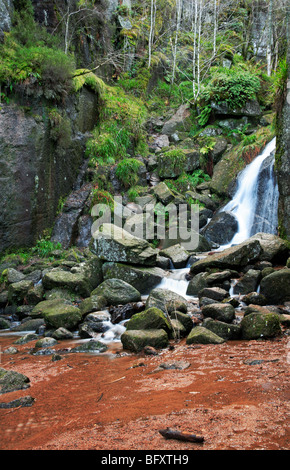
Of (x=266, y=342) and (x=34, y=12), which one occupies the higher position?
(x=34, y=12)

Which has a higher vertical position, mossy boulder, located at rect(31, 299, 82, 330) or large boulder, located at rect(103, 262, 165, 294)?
large boulder, located at rect(103, 262, 165, 294)

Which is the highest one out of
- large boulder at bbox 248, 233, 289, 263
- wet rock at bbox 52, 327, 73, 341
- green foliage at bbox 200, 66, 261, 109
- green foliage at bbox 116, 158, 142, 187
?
green foliage at bbox 200, 66, 261, 109

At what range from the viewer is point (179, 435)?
188cm

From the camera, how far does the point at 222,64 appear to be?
18.0 m

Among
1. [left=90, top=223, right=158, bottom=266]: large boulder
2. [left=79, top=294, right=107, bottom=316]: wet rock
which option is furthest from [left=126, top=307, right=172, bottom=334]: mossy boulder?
[left=90, top=223, right=158, bottom=266]: large boulder

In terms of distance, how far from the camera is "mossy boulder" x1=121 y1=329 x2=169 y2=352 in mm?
4465

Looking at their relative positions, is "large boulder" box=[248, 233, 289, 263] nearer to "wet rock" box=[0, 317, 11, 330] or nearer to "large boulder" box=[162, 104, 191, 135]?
"wet rock" box=[0, 317, 11, 330]

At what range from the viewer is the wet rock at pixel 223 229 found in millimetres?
10633

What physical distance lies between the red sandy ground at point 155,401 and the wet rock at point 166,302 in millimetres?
1212

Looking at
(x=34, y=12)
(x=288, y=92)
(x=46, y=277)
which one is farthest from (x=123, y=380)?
(x=34, y=12)

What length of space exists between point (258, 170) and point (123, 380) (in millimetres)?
9723

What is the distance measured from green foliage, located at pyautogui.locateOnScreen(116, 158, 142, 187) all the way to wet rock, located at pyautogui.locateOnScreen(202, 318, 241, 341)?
884 cm

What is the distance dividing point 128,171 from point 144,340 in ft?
30.1
